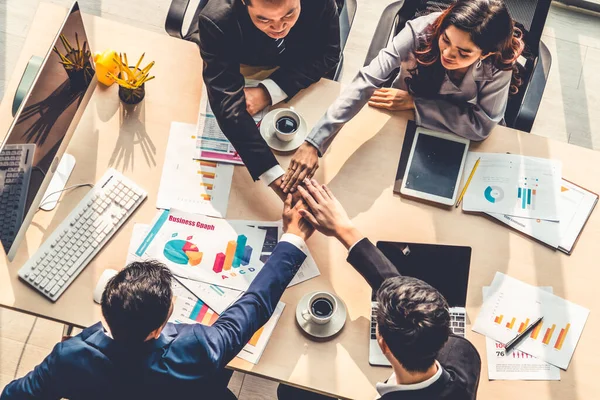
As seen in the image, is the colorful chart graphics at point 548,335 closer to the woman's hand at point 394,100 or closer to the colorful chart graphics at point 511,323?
the colorful chart graphics at point 511,323

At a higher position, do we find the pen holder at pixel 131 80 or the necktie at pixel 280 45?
the necktie at pixel 280 45

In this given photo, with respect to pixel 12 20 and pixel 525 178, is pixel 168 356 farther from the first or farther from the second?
pixel 12 20

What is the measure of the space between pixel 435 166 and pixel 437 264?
33 centimetres

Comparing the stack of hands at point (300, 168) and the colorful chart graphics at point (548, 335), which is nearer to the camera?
the colorful chart graphics at point (548, 335)

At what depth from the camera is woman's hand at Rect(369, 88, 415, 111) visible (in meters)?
2.04

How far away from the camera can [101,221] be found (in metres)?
1.88

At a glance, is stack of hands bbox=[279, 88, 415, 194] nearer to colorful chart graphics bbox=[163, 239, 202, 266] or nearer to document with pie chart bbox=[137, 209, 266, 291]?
document with pie chart bbox=[137, 209, 266, 291]

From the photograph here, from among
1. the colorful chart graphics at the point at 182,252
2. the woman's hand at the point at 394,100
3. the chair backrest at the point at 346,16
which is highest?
the chair backrest at the point at 346,16

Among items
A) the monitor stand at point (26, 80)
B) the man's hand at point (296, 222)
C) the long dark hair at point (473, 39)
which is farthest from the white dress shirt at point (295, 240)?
the monitor stand at point (26, 80)

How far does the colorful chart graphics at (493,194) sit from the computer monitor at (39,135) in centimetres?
132

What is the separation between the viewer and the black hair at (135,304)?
1.52 meters

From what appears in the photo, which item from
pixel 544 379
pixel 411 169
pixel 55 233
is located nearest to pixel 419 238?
pixel 411 169

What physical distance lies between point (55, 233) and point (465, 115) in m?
1.34

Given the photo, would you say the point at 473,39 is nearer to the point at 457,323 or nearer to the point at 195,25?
the point at 457,323
